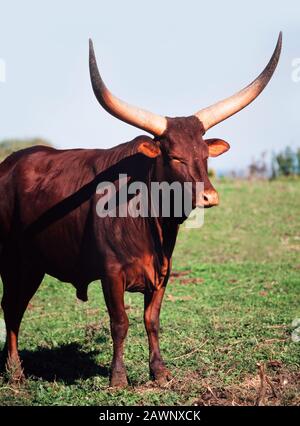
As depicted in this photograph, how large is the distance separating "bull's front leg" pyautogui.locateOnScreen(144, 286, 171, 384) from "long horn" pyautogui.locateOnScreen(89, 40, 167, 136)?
1257 mm

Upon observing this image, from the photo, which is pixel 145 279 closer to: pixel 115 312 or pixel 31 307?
pixel 115 312

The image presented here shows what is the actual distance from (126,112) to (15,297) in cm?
216

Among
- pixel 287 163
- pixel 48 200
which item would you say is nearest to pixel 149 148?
pixel 48 200

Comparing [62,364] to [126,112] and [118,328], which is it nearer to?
[118,328]

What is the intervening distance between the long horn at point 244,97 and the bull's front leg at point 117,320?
1433 mm

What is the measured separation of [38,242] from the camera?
6.04 meters

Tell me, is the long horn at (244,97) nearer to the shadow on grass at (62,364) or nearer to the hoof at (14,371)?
the shadow on grass at (62,364)

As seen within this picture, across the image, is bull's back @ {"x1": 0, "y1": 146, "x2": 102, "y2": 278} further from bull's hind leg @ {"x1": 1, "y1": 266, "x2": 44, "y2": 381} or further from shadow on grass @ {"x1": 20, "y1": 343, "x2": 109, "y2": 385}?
shadow on grass @ {"x1": 20, "y1": 343, "x2": 109, "y2": 385}

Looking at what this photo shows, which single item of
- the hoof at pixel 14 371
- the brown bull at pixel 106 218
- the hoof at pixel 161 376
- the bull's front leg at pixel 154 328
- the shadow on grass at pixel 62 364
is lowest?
the shadow on grass at pixel 62 364

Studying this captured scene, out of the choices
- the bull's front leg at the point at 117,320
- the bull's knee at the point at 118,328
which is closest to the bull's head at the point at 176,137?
the bull's front leg at the point at 117,320

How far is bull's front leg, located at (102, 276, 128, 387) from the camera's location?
5301mm

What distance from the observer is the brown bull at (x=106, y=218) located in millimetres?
5160

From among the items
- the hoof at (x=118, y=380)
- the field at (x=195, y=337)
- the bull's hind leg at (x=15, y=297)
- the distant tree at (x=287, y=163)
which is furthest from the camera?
the distant tree at (x=287, y=163)

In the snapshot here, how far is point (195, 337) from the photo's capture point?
688 cm
